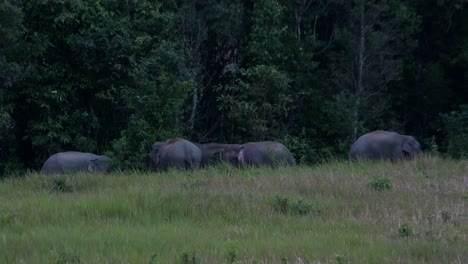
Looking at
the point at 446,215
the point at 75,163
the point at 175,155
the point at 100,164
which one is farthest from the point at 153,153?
the point at 446,215

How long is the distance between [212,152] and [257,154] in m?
1.43

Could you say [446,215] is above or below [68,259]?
below

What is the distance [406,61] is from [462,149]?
8212 millimetres

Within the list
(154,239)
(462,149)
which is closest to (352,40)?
(462,149)

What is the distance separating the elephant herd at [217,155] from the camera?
19766 mm

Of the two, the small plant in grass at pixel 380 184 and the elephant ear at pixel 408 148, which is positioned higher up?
the small plant in grass at pixel 380 184

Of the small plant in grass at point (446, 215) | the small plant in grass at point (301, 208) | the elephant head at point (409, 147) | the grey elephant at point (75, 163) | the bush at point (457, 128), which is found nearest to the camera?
the small plant in grass at point (446, 215)

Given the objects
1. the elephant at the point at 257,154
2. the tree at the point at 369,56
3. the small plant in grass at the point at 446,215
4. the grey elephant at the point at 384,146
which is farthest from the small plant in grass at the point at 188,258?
the tree at the point at 369,56

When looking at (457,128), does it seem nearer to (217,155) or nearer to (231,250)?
(217,155)

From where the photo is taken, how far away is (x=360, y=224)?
9.05m

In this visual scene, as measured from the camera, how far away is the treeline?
886 inches

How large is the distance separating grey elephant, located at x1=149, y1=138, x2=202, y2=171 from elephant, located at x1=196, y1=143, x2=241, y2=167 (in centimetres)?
26

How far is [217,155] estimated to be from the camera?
2084 centimetres

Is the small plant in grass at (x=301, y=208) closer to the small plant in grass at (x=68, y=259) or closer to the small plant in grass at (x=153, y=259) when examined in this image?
the small plant in grass at (x=153, y=259)
